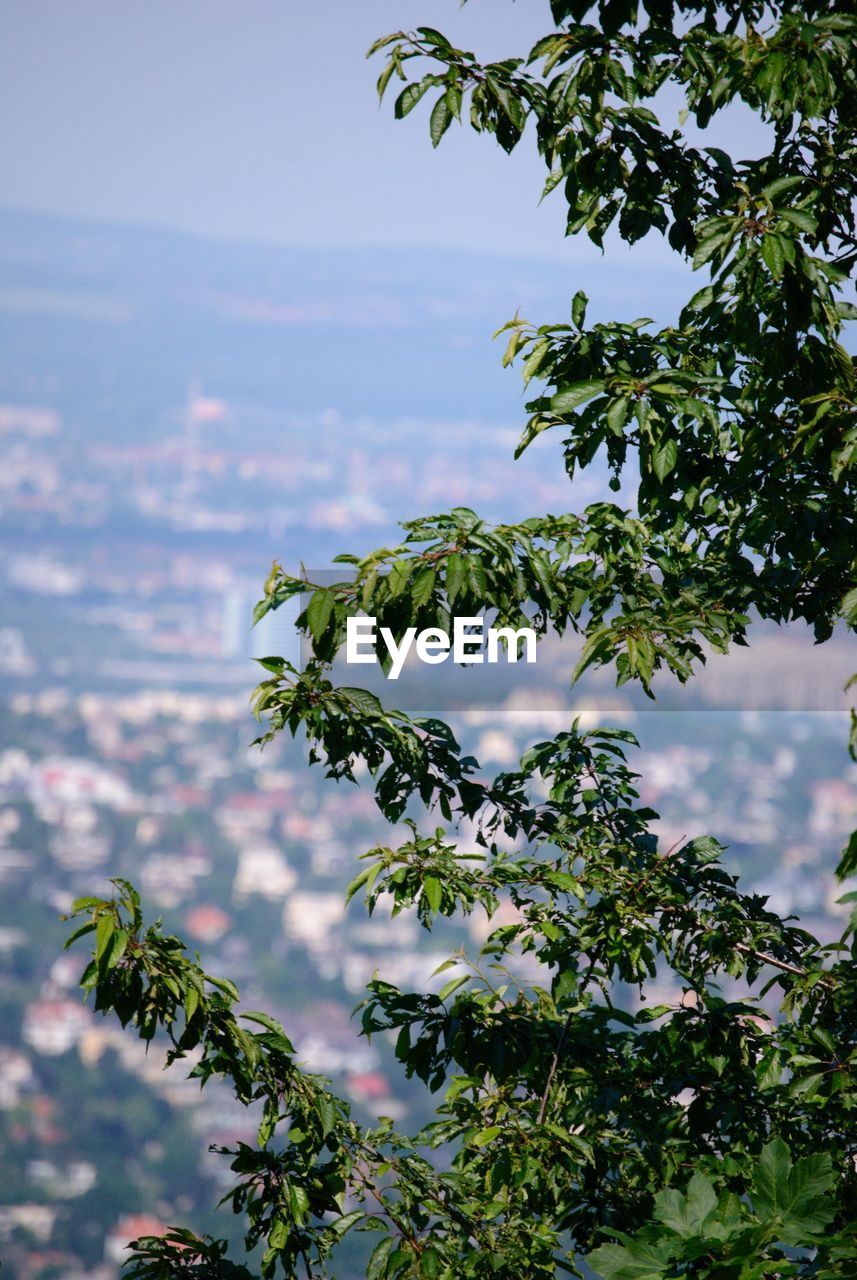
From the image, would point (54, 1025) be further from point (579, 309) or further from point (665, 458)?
point (665, 458)

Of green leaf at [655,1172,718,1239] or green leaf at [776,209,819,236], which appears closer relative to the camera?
green leaf at [655,1172,718,1239]

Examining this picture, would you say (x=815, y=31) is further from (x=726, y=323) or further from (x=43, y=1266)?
(x=43, y=1266)

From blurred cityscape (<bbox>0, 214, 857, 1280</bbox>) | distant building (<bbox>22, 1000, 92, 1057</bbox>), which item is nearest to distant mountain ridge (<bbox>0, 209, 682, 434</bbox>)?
blurred cityscape (<bbox>0, 214, 857, 1280</bbox>)

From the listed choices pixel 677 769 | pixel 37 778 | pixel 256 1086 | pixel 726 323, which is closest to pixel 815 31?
pixel 726 323

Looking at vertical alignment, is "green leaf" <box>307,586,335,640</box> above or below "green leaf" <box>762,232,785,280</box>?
below

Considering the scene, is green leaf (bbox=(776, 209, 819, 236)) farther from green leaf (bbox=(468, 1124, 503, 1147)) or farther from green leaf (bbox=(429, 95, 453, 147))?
green leaf (bbox=(468, 1124, 503, 1147))

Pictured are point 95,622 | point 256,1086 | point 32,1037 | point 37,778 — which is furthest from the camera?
point 95,622

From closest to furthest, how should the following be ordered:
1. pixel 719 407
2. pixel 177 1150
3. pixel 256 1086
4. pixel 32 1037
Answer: pixel 256 1086 < pixel 719 407 < pixel 177 1150 < pixel 32 1037

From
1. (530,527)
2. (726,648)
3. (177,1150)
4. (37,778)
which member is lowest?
(177,1150)

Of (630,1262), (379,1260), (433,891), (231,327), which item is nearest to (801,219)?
(433,891)
